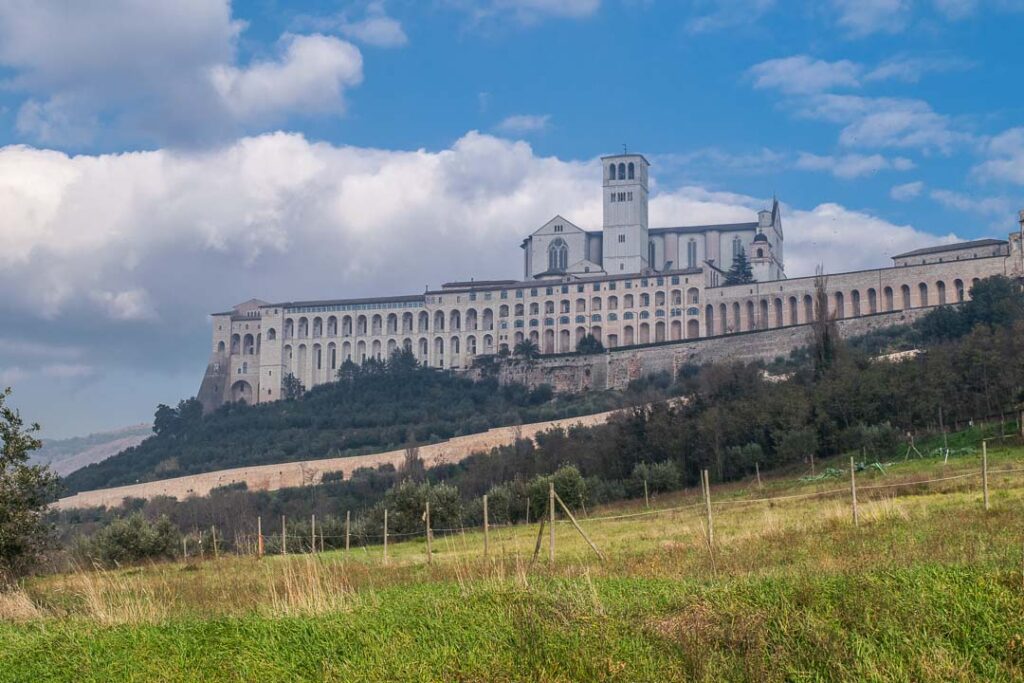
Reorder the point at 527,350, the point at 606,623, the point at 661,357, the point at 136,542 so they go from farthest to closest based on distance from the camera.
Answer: the point at 527,350 → the point at 661,357 → the point at 136,542 → the point at 606,623

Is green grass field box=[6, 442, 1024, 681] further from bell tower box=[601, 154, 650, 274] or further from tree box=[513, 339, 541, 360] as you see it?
bell tower box=[601, 154, 650, 274]

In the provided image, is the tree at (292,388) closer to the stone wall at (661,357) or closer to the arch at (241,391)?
the arch at (241,391)

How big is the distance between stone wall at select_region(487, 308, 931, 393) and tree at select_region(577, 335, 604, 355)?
1.51 feet

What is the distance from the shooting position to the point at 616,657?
5992 mm

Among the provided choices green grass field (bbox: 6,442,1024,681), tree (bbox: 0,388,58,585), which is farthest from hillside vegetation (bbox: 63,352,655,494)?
green grass field (bbox: 6,442,1024,681)

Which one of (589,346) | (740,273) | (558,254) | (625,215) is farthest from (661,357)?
(558,254)

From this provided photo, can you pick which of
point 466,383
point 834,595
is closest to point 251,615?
point 834,595

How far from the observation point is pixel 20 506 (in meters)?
13.7

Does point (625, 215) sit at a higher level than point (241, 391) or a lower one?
higher

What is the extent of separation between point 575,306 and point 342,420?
71.0 ft

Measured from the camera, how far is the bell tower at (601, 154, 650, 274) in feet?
315

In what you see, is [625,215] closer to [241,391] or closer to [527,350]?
[527,350]

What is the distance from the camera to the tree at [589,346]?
→ 81.1 metres

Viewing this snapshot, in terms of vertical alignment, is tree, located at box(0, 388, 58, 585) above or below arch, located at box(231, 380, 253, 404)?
below
